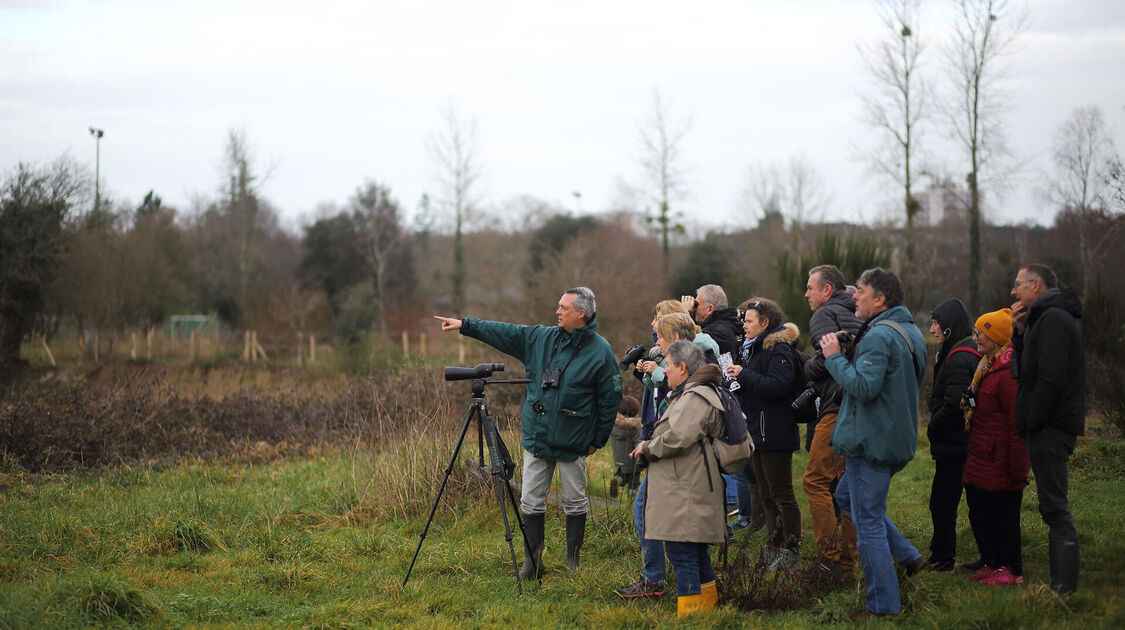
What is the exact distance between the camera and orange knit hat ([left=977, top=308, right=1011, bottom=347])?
532 centimetres

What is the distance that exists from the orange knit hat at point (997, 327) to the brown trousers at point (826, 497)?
1137 mm

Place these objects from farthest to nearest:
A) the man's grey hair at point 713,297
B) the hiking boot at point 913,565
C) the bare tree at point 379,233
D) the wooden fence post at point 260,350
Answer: the bare tree at point 379,233
the wooden fence post at point 260,350
the man's grey hair at point 713,297
the hiking boot at point 913,565

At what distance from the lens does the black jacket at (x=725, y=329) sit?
20.4 ft

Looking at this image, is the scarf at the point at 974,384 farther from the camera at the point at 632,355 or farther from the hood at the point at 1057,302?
the camera at the point at 632,355

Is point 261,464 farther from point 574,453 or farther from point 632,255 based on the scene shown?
point 632,255

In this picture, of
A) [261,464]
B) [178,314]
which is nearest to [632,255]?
[178,314]

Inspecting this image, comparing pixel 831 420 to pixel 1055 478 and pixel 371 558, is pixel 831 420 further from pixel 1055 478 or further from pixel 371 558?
pixel 371 558

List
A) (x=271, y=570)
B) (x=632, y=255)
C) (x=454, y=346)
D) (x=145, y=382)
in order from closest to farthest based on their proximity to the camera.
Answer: (x=271, y=570) < (x=145, y=382) < (x=454, y=346) < (x=632, y=255)

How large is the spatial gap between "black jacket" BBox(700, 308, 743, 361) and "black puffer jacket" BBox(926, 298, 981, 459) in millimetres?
1403

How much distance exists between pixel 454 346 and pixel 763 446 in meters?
16.9

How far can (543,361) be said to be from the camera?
5.73 metres

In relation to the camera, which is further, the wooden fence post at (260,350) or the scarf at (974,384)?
the wooden fence post at (260,350)

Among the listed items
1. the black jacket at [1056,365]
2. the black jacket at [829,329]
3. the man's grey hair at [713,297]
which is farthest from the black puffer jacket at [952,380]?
the man's grey hair at [713,297]

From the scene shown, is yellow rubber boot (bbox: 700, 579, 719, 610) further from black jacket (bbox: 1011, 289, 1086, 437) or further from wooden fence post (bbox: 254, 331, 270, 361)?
wooden fence post (bbox: 254, 331, 270, 361)
